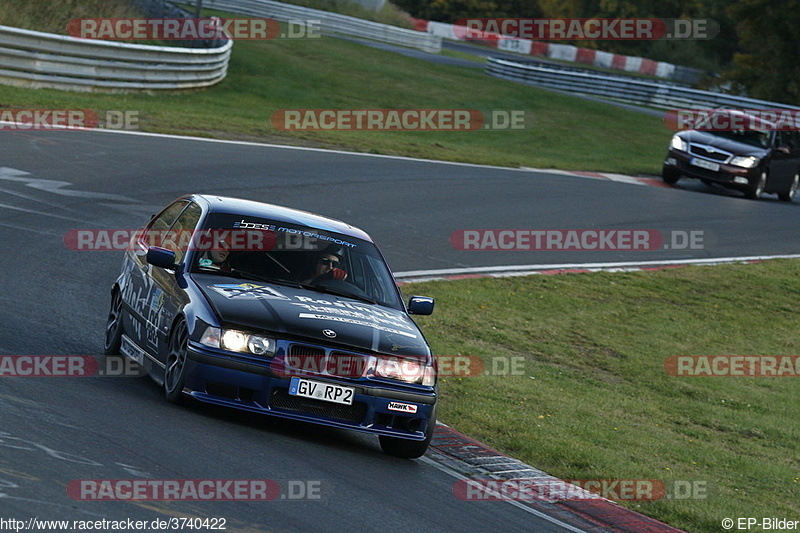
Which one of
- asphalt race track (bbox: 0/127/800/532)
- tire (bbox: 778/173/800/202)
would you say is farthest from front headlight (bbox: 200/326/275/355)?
tire (bbox: 778/173/800/202)

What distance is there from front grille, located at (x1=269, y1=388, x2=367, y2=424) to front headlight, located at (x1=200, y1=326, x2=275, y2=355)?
27cm

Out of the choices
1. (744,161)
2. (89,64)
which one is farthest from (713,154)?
(89,64)

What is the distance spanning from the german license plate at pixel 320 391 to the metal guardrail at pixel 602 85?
3631 cm

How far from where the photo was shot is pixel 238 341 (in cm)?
764

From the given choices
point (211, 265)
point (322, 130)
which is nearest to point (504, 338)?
point (211, 265)

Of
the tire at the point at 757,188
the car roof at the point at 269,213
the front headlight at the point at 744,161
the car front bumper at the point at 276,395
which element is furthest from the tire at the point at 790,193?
the car front bumper at the point at 276,395

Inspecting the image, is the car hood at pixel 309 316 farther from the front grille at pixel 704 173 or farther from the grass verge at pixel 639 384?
the front grille at pixel 704 173

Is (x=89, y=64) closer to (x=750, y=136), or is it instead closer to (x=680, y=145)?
(x=680, y=145)

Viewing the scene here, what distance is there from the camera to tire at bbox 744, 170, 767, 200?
2580cm

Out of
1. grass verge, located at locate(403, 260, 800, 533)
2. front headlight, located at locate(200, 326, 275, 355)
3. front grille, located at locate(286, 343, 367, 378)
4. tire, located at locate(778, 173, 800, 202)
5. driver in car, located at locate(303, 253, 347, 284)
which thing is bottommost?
tire, located at locate(778, 173, 800, 202)

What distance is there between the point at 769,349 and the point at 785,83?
3673cm

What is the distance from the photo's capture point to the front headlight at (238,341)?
7625 millimetres

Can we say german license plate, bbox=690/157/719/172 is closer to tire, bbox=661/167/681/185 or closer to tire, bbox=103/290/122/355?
tire, bbox=661/167/681/185

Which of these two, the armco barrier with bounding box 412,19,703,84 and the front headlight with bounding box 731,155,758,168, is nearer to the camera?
the front headlight with bounding box 731,155,758,168
